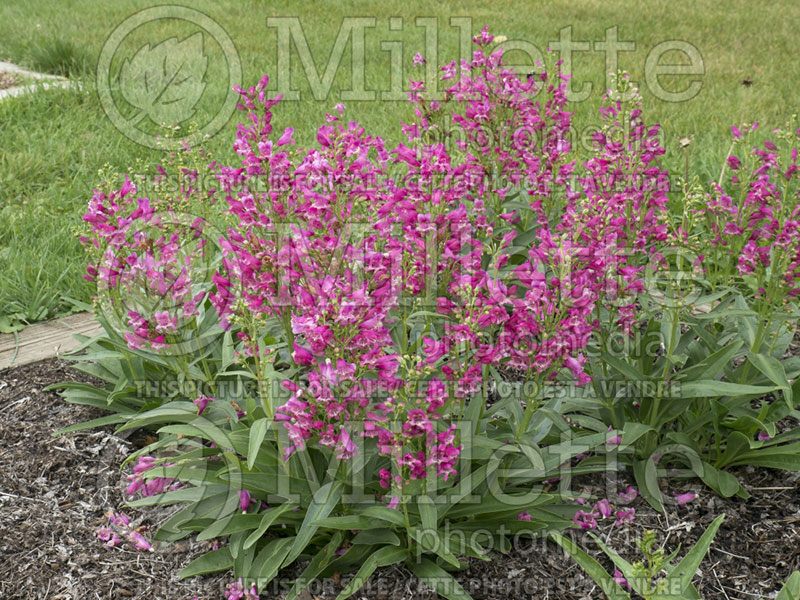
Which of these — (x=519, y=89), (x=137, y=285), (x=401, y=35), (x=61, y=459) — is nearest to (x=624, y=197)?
(x=519, y=89)

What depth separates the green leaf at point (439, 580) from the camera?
2414mm

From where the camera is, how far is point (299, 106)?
7496 millimetres

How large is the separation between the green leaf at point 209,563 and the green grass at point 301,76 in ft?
7.15

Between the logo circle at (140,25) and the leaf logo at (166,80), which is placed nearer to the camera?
the logo circle at (140,25)

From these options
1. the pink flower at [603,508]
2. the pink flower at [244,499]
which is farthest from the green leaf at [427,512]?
the pink flower at [603,508]

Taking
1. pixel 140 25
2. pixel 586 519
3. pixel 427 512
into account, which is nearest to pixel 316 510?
pixel 427 512

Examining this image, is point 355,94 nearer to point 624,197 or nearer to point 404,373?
point 624,197

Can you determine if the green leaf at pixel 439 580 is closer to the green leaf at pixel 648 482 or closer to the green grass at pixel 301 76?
the green leaf at pixel 648 482

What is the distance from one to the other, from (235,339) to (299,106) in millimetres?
4459

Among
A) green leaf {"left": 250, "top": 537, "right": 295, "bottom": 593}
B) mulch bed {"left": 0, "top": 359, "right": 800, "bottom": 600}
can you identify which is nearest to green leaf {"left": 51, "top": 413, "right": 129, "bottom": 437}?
mulch bed {"left": 0, "top": 359, "right": 800, "bottom": 600}

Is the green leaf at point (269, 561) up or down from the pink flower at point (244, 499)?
down

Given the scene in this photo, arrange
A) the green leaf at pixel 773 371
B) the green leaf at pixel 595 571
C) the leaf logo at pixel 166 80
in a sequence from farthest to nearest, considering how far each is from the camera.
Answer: the leaf logo at pixel 166 80, the green leaf at pixel 773 371, the green leaf at pixel 595 571

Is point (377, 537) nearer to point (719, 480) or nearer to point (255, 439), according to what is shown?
point (255, 439)

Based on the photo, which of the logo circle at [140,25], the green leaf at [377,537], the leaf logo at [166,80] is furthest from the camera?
the leaf logo at [166,80]
